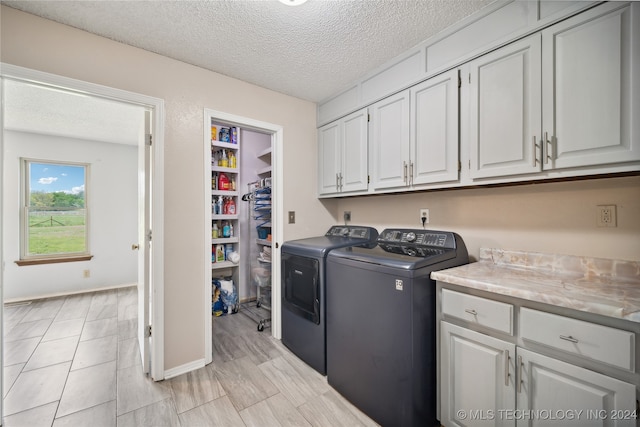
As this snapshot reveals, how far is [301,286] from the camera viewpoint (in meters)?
2.18

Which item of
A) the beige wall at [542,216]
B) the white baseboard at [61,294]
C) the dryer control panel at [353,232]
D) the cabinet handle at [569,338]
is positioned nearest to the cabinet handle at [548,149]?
the beige wall at [542,216]

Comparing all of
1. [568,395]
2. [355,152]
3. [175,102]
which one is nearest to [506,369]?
[568,395]

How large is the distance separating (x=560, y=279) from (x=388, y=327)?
35.1 inches

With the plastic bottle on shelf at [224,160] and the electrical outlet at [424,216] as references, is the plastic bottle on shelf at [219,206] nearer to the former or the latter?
the plastic bottle on shelf at [224,160]

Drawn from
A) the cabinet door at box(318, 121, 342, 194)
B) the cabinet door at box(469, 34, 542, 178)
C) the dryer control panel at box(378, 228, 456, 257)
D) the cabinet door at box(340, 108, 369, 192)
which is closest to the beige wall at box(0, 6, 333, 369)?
the cabinet door at box(318, 121, 342, 194)

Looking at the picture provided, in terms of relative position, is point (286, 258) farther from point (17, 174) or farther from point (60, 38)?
point (17, 174)

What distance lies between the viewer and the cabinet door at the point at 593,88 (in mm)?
1089

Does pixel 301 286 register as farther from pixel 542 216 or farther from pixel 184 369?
pixel 542 216

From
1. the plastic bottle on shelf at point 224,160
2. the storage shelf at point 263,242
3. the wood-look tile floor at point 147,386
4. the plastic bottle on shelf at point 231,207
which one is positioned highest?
the plastic bottle on shelf at point 224,160

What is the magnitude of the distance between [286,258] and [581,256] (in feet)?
6.44

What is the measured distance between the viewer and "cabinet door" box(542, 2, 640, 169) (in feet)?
3.57

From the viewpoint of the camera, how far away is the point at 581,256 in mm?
1398

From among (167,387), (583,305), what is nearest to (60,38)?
(167,387)

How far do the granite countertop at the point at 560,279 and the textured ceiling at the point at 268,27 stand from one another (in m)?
1.50
